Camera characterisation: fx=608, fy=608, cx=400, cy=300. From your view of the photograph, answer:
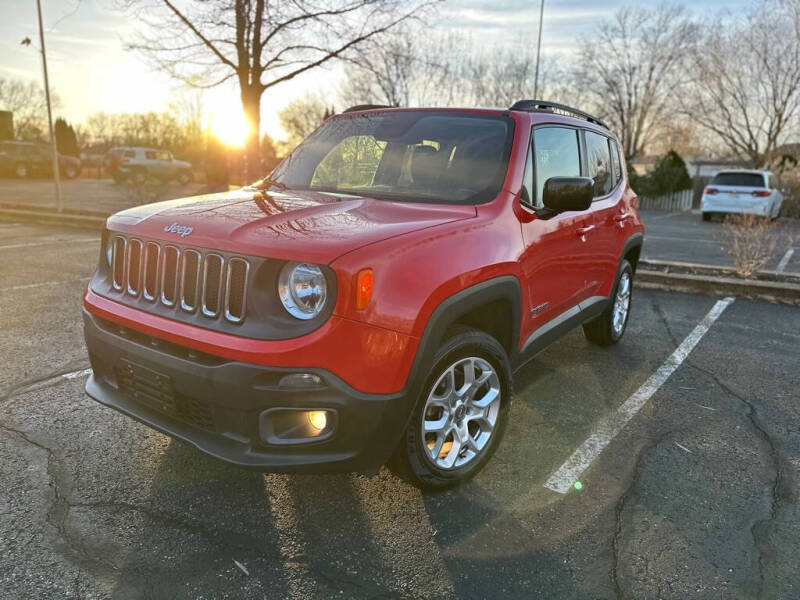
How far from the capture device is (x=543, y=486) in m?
3.07

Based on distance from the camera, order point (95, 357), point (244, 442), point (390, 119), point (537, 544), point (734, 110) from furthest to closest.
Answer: point (734, 110)
point (390, 119)
point (95, 357)
point (537, 544)
point (244, 442)

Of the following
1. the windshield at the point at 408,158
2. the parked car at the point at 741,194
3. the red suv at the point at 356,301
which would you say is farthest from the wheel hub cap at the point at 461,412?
the parked car at the point at 741,194

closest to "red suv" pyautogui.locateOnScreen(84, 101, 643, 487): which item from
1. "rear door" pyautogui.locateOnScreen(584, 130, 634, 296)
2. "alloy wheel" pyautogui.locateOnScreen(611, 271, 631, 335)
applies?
"rear door" pyautogui.locateOnScreen(584, 130, 634, 296)

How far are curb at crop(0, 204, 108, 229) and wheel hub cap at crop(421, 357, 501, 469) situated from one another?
11.4 metres

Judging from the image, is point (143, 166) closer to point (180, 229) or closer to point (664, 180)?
point (664, 180)

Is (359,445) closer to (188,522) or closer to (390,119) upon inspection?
(188,522)

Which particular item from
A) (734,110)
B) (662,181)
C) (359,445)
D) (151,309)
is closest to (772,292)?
Result: (359,445)

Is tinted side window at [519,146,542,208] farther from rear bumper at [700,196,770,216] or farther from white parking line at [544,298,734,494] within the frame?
rear bumper at [700,196,770,216]

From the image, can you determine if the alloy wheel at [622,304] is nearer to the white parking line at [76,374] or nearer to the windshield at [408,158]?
the windshield at [408,158]

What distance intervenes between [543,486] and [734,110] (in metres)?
35.8

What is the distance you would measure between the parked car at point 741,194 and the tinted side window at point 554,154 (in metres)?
15.4

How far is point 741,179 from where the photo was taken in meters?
17.8

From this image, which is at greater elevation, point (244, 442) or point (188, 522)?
point (244, 442)

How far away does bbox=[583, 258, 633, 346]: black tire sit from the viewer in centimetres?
504
